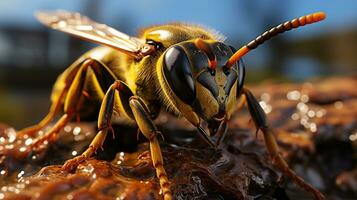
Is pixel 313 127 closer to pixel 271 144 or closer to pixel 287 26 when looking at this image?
pixel 271 144

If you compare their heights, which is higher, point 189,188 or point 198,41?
point 198,41

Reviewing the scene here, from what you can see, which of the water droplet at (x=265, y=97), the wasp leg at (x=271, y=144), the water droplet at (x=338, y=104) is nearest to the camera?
the wasp leg at (x=271, y=144)

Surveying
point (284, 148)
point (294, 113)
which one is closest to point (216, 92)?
point (284, 148)

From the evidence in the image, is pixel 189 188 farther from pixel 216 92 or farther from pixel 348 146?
pixel 348 146

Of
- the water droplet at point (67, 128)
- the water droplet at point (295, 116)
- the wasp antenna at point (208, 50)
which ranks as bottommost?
the water droplet at point (295, 116)

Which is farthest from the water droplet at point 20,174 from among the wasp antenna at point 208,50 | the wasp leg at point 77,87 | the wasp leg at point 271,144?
the wasp leg at point 271,144

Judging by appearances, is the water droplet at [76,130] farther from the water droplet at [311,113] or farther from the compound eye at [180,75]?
the water droplet at [311,113]

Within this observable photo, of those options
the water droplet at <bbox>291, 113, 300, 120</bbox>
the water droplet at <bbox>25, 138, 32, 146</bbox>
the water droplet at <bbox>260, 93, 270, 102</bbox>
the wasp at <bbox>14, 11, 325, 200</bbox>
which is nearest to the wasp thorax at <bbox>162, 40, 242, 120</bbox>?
the wasp at <bbox>14, 11, 325, 200</bbox>

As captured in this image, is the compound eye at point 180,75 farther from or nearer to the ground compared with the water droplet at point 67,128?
farther from the ground
